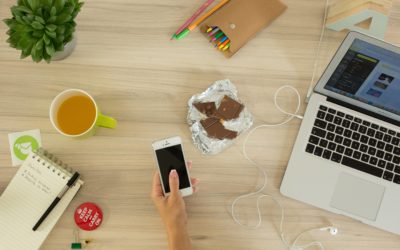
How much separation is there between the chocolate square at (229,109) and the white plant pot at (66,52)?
0.38 meters

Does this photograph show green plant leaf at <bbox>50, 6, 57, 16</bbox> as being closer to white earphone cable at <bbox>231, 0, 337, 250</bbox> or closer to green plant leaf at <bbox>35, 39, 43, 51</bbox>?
green plant leaf at <bbox>35, 39, 43, 51</bbox>

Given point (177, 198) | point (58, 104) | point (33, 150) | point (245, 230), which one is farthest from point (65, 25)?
point (245, 230)

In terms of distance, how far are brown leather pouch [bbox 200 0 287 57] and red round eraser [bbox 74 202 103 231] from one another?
481 millimetres

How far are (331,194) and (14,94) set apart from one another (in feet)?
2.56

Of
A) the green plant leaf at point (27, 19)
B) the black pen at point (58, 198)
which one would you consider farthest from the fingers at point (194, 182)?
the green plant leaf at point (27, 19)

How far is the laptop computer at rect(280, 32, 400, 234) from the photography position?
2.51ft

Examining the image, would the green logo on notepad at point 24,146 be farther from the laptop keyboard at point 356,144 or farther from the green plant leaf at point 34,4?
the laptop keyboard at point 356,144

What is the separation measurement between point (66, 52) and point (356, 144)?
718 mm

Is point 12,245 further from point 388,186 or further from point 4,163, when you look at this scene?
point 388,186

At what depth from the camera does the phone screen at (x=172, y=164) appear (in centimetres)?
76

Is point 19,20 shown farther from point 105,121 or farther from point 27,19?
point 105,121

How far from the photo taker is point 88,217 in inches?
29.5

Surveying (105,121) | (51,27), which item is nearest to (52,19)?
(51,27)

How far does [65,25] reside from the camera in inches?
28.4
